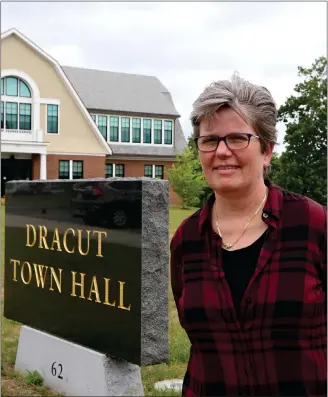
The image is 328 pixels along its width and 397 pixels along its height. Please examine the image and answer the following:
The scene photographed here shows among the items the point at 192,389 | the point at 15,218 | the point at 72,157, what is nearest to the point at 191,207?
the point at 72,157

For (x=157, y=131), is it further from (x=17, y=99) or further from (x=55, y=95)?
(x=17, y=99)

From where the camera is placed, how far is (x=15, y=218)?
539cm

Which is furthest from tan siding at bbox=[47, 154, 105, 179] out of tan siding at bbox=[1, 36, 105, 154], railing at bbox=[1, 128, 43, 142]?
railing at bbox=[1, 128, 43, 142]

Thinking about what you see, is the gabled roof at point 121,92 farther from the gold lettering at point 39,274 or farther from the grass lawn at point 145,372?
the gold lettering at point 39,274

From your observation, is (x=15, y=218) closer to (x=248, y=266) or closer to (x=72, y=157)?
(x=248, y=266)

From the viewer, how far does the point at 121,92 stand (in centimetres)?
3153

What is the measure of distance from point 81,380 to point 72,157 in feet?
79.0

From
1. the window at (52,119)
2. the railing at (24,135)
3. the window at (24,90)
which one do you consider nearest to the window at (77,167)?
the window at (52,119)

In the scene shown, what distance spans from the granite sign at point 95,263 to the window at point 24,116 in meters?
21.5

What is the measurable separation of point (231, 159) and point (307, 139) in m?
22.7

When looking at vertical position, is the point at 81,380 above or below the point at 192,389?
below

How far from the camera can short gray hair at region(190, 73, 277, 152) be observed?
5.98 feet

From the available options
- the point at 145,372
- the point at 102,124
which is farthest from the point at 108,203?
the point at 102,124

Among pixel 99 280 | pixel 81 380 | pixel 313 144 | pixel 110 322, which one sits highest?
pixel 313 144
